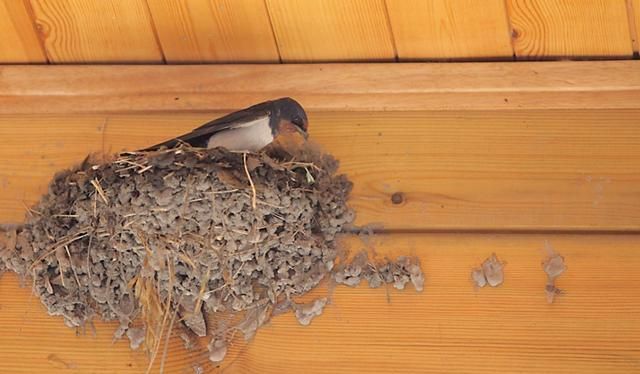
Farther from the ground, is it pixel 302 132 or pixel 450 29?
pixel 450 29

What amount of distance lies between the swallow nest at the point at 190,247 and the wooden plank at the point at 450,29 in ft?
1.57

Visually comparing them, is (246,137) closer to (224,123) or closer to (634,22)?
(224,123)

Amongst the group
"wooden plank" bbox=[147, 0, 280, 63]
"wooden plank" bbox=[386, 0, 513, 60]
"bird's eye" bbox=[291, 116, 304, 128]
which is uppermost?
"wooden plank" bbox=[147, 0, 280, 63]

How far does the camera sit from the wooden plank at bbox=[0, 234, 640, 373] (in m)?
2.68

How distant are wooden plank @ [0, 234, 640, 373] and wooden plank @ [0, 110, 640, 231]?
0.06 m

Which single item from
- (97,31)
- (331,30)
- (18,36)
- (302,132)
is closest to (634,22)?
(331,30)

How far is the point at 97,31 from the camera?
3043 mm

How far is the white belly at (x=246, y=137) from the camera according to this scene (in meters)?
3.09

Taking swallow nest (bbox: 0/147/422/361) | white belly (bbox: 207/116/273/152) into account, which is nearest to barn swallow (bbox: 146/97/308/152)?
white belly (bbox: 207/116/273/152)

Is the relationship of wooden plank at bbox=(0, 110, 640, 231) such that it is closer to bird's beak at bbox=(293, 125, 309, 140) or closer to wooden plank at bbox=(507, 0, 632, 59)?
bird's beak at bbox=(293, 125, 309, 140)

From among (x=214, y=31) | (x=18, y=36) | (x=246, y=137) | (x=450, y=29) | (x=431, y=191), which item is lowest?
(x=431, y=191)

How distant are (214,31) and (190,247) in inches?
24.6

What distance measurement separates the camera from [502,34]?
9.57 ft

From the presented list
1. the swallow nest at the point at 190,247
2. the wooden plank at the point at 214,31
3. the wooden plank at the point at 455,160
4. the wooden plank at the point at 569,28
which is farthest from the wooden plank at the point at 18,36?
the wooden plank at the point at 569,28
